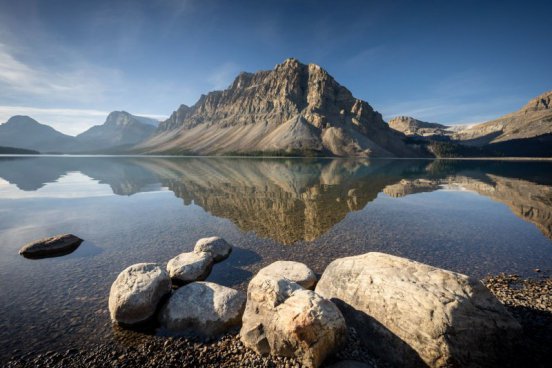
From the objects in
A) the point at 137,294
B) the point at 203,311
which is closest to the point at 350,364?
the point at 203,311

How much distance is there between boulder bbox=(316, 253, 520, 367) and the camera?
8.47m

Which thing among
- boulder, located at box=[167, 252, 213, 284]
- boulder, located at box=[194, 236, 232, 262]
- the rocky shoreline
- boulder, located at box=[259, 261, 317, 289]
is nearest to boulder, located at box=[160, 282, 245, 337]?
the rocky shoreline

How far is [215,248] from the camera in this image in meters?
18.7

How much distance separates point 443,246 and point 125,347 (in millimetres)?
22347

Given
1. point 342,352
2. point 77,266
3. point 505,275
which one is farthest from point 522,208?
point 77,266

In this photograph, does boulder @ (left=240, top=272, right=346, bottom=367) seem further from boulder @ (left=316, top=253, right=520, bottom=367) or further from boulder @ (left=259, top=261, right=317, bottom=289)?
Answer: boulder @ (left=259, top=261, right=317, bottom=289)

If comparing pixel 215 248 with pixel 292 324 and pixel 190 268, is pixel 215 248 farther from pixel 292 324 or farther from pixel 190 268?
pixel 292 324

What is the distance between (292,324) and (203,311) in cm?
457

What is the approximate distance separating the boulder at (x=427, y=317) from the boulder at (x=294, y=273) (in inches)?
113

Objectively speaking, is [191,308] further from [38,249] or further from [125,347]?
[38,249]

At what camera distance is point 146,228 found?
25.2m

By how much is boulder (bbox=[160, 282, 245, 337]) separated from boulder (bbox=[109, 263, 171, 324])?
2.35ft

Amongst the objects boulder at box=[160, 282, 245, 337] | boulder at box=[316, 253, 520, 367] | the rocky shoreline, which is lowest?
the rocky shoreline

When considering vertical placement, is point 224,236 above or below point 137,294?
below
